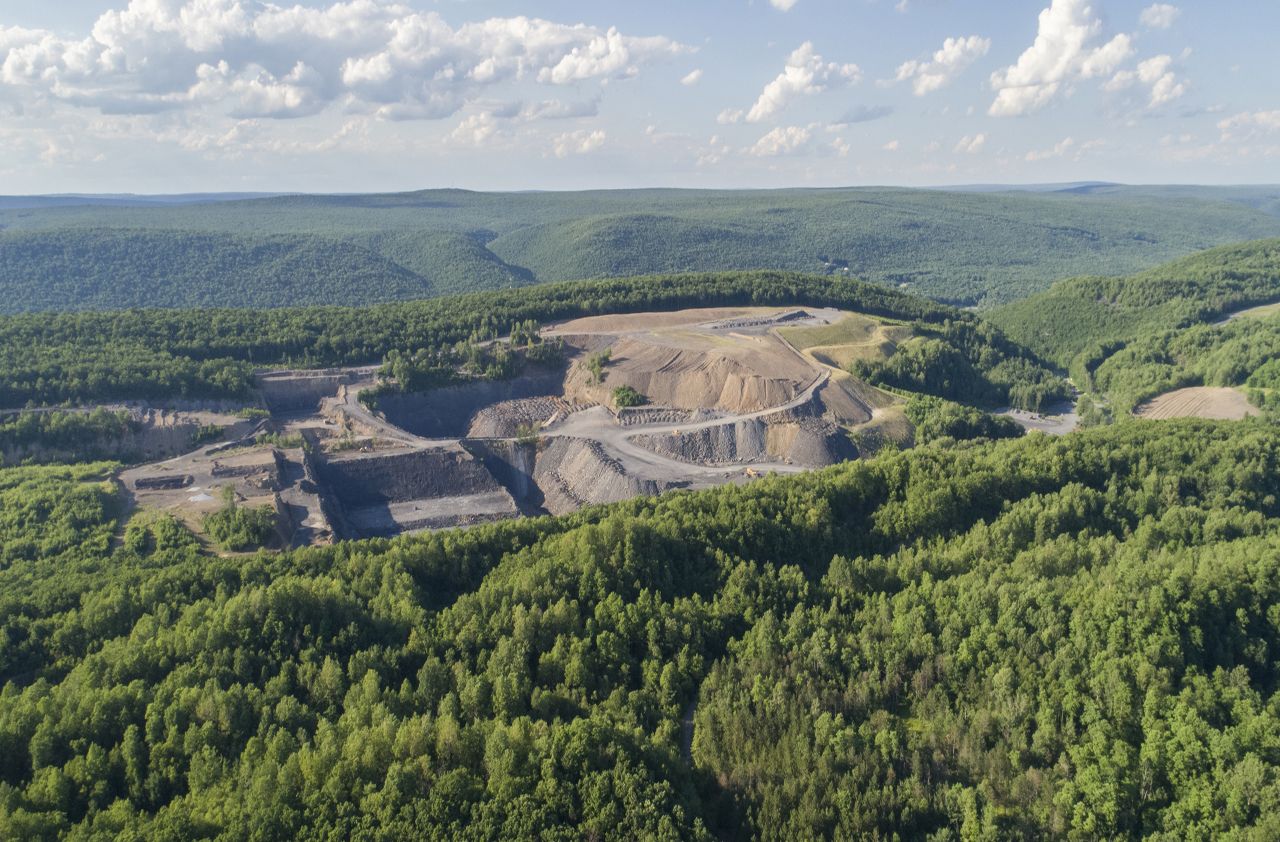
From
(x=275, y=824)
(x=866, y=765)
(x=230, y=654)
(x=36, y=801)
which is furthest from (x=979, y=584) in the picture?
(x=36, y=801)

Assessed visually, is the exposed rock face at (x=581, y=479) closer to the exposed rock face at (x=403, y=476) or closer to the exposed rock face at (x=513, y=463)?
the exposed rock face at (x=513, y=463)

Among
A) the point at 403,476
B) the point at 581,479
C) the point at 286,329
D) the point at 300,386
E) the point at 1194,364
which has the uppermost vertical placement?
the point at 286,329

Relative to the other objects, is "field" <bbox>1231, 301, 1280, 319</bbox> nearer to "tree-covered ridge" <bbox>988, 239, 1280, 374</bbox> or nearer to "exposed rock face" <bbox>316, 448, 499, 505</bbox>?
"tree-covered ridge" <bbox>988, 239, 1280, 374</bbox>

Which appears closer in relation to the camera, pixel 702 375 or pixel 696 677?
pixel 696 677

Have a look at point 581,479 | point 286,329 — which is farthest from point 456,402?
point 286,329

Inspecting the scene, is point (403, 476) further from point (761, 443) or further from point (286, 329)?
point (286, 329)

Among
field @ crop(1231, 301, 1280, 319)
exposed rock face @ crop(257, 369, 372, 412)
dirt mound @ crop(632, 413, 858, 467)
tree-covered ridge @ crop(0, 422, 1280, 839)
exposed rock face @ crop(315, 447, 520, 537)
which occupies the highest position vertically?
field @ crop(1231, 301, 1280, 319)

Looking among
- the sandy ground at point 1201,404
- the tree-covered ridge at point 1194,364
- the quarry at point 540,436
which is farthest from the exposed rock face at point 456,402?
the sandy ground at point 1201,404

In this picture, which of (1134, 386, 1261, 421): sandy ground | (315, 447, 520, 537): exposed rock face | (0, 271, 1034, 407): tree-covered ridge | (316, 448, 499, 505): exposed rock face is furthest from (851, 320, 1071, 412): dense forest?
(316, 448, 499, 505): exposed rock face
